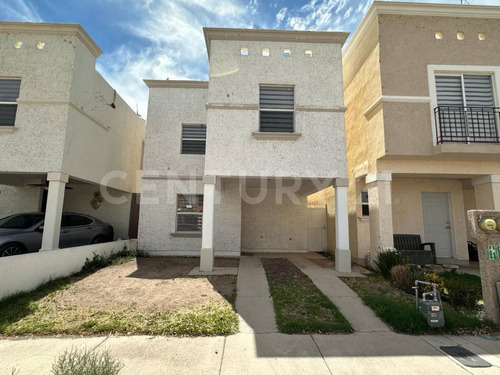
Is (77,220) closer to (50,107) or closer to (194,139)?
(50,107)

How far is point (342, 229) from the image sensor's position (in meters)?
7.30

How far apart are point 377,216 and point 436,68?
4914 mm

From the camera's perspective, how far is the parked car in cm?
693

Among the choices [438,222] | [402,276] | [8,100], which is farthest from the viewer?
[438,222]

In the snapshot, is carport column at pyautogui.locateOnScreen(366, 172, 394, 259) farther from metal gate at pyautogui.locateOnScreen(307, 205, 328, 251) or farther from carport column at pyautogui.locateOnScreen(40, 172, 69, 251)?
carport column at pyautogui.locateOnScreen(40, 172, 69, 251)

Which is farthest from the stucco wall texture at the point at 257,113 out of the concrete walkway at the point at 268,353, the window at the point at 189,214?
the concrete walkway at the point at 268,353

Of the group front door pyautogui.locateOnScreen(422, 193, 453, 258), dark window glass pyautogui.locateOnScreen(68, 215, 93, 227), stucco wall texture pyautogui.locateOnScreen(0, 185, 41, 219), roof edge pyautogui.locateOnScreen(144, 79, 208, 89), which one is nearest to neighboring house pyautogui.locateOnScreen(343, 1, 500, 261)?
front door pyautogui.locateOnScreen(422, 193, 453, 258)

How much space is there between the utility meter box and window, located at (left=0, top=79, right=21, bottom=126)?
12.0m

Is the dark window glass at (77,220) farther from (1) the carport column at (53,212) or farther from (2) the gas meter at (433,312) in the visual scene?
(2) the gas meter at (433,312)

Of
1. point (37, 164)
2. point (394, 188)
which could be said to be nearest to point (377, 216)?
point (394, 188)

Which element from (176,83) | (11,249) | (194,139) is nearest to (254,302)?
(11,249)

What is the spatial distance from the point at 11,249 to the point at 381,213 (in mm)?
10533

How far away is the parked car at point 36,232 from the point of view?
6934 mm

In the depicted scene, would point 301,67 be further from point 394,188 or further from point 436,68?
point 394,188
